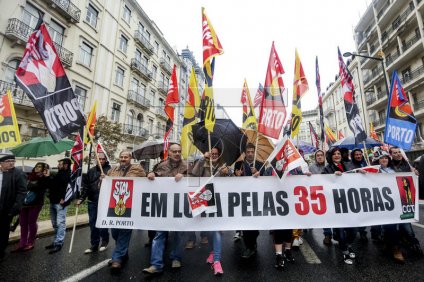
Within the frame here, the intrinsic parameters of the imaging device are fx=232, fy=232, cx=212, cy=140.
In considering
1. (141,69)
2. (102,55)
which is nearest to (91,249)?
(102,55)

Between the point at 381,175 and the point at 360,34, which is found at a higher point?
the point at 360,34

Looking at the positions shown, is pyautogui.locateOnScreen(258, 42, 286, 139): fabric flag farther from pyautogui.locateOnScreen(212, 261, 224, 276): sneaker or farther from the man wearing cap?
the man wearing cap

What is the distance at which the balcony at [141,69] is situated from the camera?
23462 mm

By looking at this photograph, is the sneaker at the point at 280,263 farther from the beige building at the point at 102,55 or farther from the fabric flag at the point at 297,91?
the beige building at the point at 102,55

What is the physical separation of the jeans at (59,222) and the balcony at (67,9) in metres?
15.8

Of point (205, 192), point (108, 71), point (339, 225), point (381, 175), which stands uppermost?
point (108, 71)

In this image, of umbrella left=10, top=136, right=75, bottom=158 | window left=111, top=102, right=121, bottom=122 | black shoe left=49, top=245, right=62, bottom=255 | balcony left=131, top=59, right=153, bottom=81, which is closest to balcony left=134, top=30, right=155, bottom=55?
balcony left=131, top=59, right=153, bottom=81

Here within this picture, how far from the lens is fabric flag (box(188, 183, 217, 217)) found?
3.35 meters

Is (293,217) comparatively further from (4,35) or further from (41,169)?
(4,35)

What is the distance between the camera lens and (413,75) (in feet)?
76.3

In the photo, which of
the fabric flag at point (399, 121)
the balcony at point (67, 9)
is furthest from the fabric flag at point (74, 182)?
the balcony at point (67, 9)

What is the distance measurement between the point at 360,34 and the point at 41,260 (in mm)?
43519

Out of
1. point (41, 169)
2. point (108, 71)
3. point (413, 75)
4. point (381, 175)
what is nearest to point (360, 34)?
point (413, 75)

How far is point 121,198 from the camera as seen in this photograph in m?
3.68
